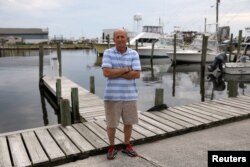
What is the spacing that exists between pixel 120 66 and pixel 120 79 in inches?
7.6

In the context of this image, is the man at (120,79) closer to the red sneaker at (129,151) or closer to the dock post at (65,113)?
the red sneaker at (129,151)

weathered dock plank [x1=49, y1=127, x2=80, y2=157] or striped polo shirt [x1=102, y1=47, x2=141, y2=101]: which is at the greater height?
striped polo shirt [x1=102, y1=47, x2=141, y2=101]

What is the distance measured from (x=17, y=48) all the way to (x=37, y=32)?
31.4 metres

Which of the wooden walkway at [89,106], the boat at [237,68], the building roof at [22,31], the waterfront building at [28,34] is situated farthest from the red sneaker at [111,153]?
the building roof at [22,31]

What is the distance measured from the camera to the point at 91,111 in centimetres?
958

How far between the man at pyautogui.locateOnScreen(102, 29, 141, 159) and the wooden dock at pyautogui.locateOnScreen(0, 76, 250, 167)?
0.87m

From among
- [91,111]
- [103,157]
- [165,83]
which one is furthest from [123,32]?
[165,83]

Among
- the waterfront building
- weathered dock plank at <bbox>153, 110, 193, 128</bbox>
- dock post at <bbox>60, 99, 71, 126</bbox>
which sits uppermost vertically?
the waterfront building

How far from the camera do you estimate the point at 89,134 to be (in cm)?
613

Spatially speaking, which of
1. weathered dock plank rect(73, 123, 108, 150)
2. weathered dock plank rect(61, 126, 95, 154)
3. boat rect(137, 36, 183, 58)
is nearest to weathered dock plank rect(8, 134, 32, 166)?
weathered dock plank rect(61, 126, 95, 154)

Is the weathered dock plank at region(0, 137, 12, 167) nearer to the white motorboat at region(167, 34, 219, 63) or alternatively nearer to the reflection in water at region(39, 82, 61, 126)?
the reflection in water at region(39, 82, 61, 126)

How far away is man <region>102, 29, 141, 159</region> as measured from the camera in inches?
180

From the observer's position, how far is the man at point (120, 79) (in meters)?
4.57

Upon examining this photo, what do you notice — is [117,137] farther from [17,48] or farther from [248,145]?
[17,48]
